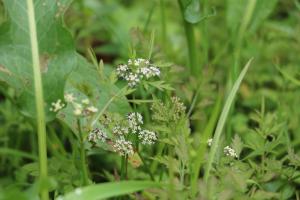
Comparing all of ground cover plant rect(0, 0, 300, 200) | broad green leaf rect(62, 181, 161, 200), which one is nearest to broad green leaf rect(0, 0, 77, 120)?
ground cover plant rect(0, 0, 300, 200)

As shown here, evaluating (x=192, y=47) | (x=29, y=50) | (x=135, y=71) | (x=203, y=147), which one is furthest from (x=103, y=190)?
(x=192, y=47)

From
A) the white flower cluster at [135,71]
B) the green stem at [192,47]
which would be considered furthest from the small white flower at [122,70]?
the green stem at [192,47]

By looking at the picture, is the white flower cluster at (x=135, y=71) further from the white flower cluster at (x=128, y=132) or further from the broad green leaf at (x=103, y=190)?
the broad green leaf at (x=103, y=190)

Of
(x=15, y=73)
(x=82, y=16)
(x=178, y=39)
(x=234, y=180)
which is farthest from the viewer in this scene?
(x=178, y=39)

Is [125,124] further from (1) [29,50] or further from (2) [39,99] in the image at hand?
(1) [29,50]

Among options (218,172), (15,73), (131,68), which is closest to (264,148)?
(218,172)

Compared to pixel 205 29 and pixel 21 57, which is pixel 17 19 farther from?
pixel 205 29
